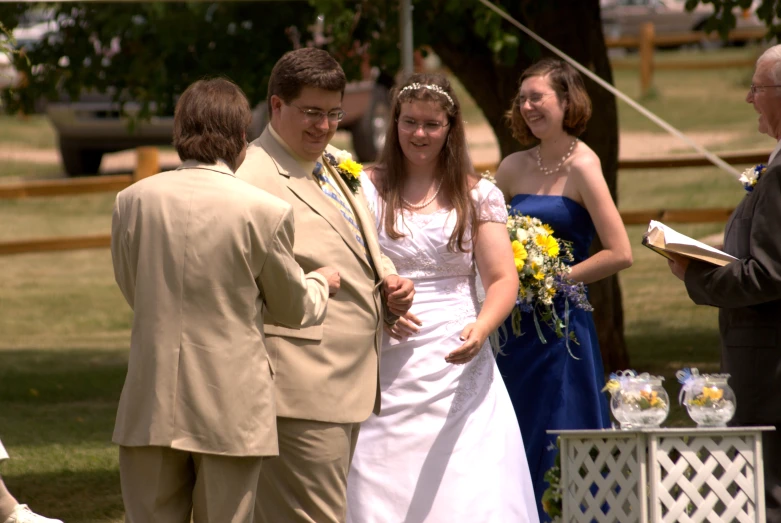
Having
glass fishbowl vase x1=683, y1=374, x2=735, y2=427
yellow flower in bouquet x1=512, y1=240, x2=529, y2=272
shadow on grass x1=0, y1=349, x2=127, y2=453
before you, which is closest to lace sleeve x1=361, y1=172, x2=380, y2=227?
yellow flower in bouquet x1=512, y1=240, x2=529, y2=272

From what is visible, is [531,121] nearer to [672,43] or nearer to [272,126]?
[272,126]

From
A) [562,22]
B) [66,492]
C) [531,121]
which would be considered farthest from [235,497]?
[562,22]

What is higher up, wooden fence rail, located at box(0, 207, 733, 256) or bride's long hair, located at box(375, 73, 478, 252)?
bride's long hair, located at box(375, 73, 478, 252)

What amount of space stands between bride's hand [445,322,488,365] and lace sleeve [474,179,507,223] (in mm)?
435

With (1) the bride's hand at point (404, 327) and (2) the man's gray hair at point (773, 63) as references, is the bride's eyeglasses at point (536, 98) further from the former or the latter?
(1) the bride's hand at point (404, 327)

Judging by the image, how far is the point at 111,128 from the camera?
18.8m

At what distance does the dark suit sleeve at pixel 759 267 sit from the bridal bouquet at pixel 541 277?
1182mm

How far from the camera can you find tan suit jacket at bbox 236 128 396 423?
146 inches

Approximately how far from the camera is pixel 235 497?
3410mm

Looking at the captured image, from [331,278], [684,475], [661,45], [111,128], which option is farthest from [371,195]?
[661,45]

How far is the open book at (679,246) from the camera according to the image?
3.93m

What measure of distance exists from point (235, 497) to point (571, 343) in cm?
228

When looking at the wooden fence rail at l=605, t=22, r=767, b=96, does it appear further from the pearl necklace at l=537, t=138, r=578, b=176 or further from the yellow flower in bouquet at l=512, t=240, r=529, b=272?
the yellow flower in bouquet at l=512, t=240, r=529, b=272

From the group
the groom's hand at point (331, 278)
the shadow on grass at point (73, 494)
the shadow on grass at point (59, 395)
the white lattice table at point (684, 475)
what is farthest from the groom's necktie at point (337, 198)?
the shadow on grass at point (59, 395)
